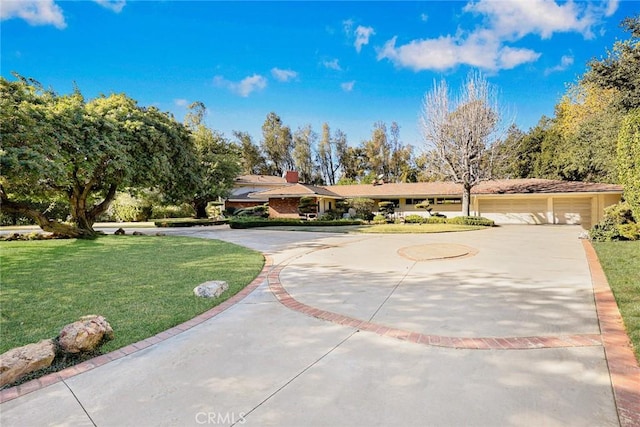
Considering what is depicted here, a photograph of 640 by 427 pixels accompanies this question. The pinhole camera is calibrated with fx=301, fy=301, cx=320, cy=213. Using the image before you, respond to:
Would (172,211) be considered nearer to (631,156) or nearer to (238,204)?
(238,204)

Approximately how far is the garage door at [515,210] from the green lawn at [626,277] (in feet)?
43.9

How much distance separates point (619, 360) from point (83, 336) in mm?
5206

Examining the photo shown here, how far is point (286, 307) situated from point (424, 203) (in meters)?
21.4

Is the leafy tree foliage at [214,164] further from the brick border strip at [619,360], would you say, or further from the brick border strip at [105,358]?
the brick border strip at [619,360]

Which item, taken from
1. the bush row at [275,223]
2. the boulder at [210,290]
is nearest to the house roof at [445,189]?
the bush row at [275,223]

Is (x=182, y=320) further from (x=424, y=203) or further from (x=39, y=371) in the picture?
(x=424, y=203)

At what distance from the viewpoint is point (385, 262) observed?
7449mm

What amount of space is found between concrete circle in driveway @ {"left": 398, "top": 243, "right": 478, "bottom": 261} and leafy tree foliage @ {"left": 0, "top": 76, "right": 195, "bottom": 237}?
10720mm

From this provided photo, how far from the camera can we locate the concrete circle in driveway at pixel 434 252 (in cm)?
785

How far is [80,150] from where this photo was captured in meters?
11.1

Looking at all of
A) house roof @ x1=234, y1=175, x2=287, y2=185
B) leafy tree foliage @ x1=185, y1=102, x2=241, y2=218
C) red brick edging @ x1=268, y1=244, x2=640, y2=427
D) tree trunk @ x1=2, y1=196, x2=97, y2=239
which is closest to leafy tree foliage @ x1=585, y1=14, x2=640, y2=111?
red brick edging @ x1=268, y1=244, x2=640, y2=427

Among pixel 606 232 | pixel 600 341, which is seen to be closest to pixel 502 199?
pixel 606 232

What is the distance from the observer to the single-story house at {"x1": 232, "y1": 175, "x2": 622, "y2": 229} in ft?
63.8

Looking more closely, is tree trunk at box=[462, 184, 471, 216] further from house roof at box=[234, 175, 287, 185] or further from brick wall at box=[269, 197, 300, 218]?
house roof at box=[234, 175, 287, 185]
